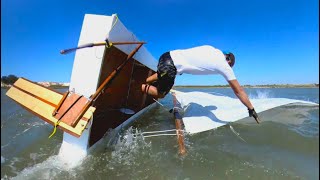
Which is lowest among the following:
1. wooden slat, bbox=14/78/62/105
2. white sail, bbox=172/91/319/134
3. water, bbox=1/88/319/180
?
water, bbox=1/88/319/180

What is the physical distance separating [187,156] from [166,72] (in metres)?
1.39

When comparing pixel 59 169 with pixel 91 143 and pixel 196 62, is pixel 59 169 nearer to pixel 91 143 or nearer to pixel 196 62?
pixel 91 143

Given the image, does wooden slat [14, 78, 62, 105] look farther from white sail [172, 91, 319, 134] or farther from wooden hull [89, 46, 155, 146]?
white sail [172, 91, 319, 134]

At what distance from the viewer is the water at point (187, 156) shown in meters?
3.20

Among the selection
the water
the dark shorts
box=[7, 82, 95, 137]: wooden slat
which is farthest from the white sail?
box=[7, 82, 95, 137]: wooden slat

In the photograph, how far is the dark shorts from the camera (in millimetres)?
4148

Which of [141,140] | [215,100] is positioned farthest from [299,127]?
[141,140]

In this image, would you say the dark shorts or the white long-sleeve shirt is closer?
the white long-sleeve shirt

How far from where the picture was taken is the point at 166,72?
4160 mm

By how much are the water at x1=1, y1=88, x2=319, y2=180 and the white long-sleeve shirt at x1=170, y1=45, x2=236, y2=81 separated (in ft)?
4.21

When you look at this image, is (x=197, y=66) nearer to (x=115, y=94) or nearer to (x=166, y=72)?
(x=166, y=72)

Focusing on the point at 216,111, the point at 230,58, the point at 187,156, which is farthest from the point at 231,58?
the point at 187,156

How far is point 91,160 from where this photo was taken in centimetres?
354

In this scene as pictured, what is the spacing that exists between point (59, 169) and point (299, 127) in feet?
17.0
